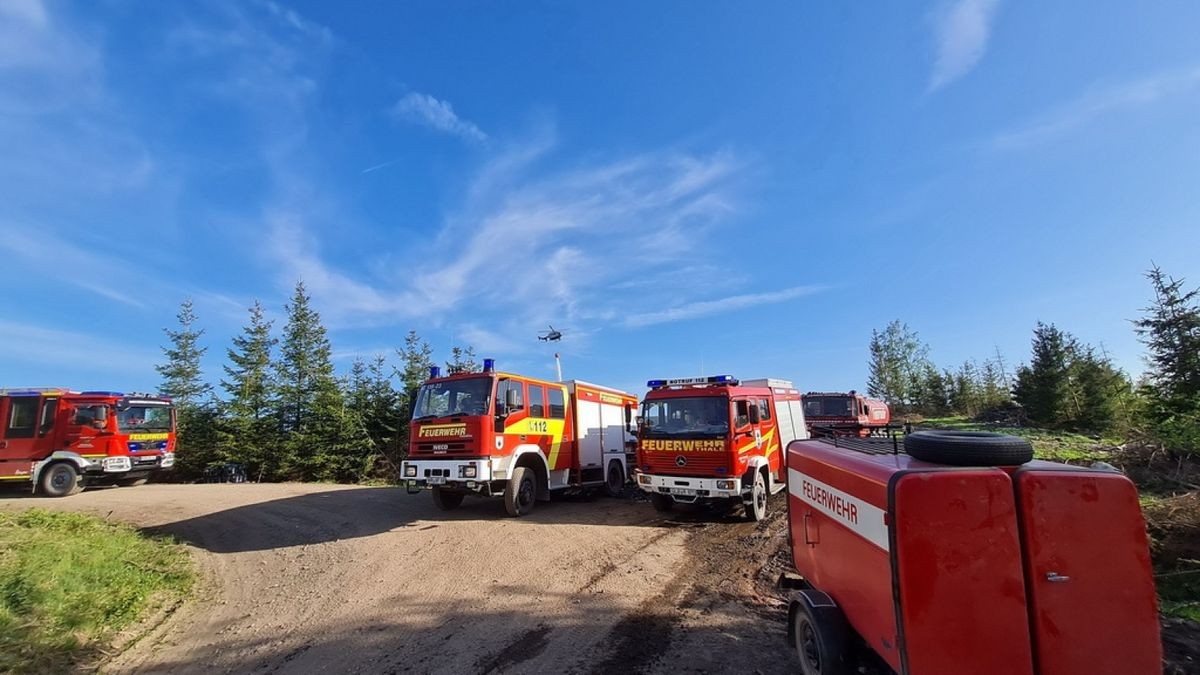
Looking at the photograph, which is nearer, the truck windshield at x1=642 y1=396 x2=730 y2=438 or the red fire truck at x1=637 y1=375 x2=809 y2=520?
the red fire truck at x1=637 y1=375 x2=809 y2=520

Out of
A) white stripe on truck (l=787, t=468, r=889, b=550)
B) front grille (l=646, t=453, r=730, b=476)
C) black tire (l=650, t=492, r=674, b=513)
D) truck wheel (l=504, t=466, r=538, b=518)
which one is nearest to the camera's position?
white stripe on truck (l=787, t=468, r=889, b=550)

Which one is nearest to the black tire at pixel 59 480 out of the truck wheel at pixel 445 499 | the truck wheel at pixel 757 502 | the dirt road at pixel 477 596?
the dirt road at pixel 477 596

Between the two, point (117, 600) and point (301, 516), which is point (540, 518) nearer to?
point (301, 516)

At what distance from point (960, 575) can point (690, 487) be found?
7386 millimetres

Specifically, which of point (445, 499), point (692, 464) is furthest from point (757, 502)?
point (445, 499)

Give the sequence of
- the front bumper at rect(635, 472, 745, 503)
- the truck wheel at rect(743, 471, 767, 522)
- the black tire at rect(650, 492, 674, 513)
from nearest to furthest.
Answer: the front bumper at rect(635, 472, 745, 503) < the truck wheel at rect(743, 471, 767, 522) < the black tire at rect(650, 492, 674, 513)

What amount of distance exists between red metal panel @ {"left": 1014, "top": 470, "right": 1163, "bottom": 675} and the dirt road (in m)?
2.19

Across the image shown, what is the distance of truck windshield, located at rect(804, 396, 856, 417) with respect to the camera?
1943 cm

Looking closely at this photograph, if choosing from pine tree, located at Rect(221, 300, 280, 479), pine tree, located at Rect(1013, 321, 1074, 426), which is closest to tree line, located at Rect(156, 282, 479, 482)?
pine tree, located at Rect(221, 300, 280, 479)

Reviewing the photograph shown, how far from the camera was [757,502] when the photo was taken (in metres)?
10.1

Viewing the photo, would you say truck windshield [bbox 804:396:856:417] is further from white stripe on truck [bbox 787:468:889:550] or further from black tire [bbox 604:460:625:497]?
white stripe on truck [bbox 787:468:889:550]

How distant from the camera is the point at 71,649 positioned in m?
5.09

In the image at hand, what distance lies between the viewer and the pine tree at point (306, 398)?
68.1ft

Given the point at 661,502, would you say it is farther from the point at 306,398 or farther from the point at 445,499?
the point at 306,398
